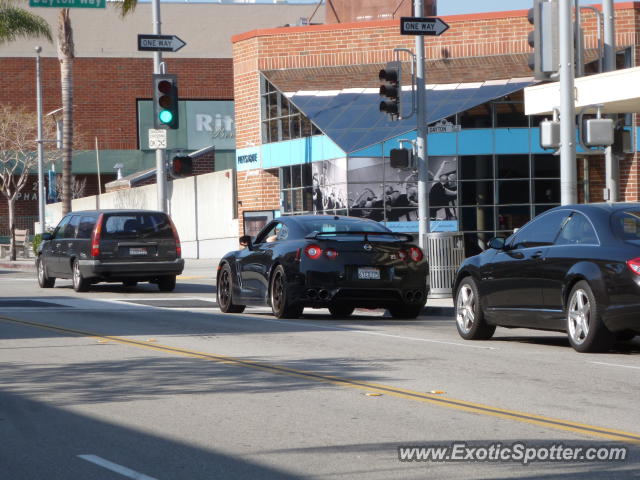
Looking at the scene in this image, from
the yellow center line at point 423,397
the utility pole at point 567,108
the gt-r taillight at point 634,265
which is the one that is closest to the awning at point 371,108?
the utility pole at point 567,108

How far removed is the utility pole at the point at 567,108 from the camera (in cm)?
1881

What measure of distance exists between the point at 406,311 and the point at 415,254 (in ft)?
3.55

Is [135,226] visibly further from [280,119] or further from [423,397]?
[280,119]

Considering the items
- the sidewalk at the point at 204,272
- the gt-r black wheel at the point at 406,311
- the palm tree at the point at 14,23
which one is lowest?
the sidewalk at the point at 204,272

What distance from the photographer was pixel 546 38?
19766mm

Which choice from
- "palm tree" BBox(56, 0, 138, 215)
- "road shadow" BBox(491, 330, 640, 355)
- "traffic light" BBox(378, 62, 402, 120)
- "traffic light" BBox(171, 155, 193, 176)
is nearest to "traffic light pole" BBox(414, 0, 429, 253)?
"traffic light" BBox(378, 62, 402, 120)

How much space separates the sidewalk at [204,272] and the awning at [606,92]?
17.3 feet

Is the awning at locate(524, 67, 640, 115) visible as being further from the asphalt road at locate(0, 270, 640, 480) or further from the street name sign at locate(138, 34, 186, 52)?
the asphalt road at locate(0, 270, 640, 480)

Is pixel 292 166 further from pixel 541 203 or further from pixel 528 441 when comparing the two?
pixel 528 441

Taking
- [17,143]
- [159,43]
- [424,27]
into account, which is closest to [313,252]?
[424,27]

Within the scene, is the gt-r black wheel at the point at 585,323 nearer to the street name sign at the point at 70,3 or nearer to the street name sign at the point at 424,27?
the street name sign at the point at 424,27

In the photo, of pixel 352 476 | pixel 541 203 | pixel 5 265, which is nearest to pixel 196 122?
pixel 5 265

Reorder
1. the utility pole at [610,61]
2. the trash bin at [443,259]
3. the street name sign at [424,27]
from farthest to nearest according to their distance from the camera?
the utility pole at [610,61], the trash bin at [443,259], the street name sign at [424,27]

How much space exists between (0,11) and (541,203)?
23217mm
